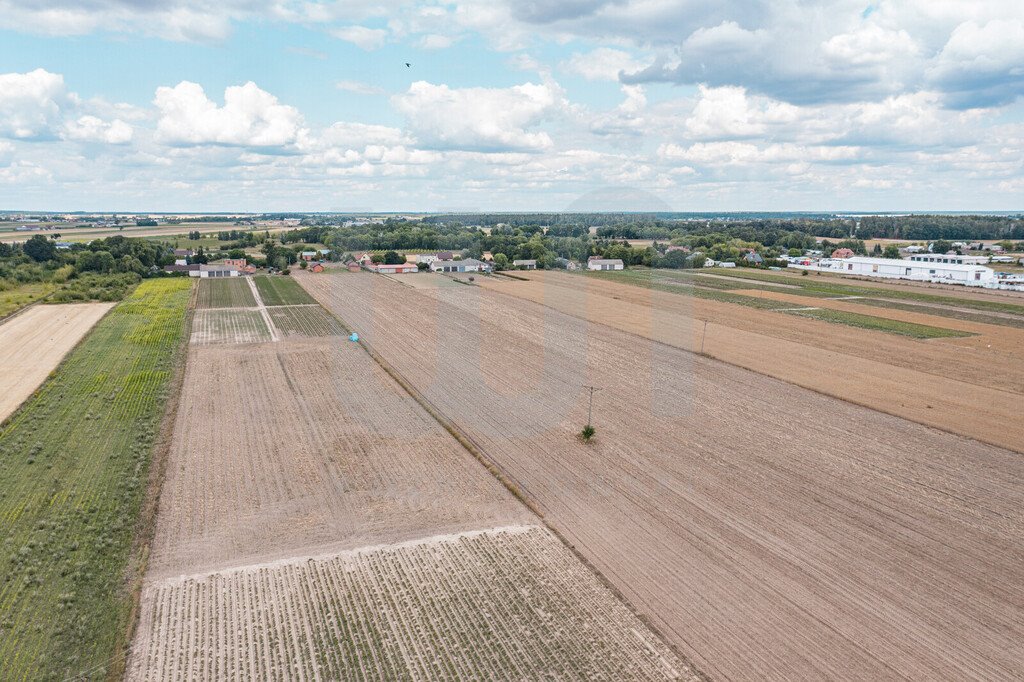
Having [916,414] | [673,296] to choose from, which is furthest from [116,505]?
[673,296]

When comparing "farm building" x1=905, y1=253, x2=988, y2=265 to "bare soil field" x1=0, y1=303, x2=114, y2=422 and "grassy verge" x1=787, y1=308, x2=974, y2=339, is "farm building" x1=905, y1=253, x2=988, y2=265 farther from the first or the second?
"bare soil field" x1=0, y1=303, x2=114, y2=422

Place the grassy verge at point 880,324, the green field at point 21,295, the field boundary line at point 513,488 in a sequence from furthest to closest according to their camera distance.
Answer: the green field at point 21,295 < the grassy verge at point 880,324 < the field boundary line at point 513,488

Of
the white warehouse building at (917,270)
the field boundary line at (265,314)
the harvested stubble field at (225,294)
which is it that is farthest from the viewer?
the white warehouse building at (917,270)

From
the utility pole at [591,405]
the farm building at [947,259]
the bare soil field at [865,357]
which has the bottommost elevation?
the utility pole at [591,405]

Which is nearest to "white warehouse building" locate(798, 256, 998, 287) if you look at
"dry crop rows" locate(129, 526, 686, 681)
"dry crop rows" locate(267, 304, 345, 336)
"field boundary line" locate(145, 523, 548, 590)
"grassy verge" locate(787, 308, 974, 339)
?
"grassy verge" locate(787, 308, 974, 339)

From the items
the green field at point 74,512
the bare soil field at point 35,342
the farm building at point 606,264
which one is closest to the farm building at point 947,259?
the farm building at point 606,264

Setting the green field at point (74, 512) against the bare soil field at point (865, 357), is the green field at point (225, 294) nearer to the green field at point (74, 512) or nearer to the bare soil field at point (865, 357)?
the green field at point (74, 512)

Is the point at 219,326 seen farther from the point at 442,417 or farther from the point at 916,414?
the point at 916,414
